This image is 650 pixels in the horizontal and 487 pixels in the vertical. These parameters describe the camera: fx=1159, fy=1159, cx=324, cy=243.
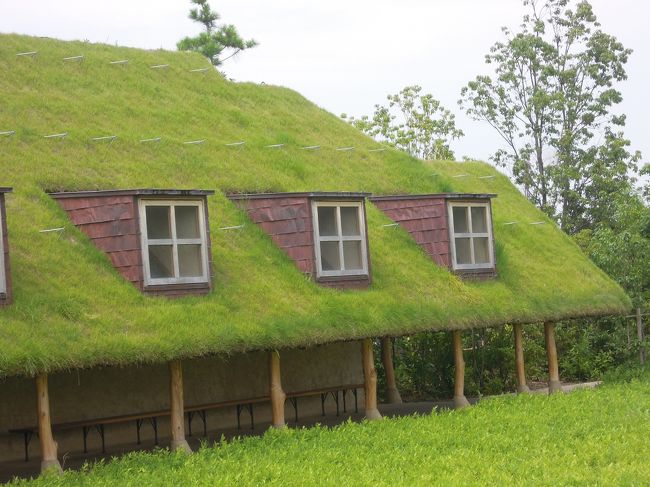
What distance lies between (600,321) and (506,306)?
354 inches

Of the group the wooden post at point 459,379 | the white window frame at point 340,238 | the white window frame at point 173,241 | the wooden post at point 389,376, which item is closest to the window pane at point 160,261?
the white window frame at point 173,241

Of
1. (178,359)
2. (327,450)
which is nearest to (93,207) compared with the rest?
(178,359)

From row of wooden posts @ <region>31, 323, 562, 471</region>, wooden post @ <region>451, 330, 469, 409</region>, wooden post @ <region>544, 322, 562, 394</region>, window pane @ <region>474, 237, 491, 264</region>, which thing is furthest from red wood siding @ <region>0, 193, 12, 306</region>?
wooden post @ <region>544, 322, 562, 394</region>

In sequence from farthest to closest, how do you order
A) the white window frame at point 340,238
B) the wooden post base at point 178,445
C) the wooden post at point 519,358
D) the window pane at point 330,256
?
the wooden post at point 519,358 → the window pane at point 330,256 → the white window frame at point 340,238 → the wooden post base at point 178,445

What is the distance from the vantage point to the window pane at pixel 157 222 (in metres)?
18.0

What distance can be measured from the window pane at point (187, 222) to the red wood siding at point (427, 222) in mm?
6047

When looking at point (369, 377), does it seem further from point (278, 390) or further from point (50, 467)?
point (50, 467)

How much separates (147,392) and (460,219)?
714 centimetres

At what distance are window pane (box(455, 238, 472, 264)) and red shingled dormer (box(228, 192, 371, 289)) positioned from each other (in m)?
3.03

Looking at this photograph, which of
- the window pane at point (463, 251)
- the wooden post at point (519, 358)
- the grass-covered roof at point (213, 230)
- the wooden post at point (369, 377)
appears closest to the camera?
the grass-covered roof at point (213, 230)

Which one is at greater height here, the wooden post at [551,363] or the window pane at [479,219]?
the window pane at [479,219]

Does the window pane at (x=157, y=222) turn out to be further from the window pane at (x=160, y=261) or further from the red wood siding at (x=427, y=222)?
the red wood siding at (x=427, y=222)

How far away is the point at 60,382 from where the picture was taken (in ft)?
62.6

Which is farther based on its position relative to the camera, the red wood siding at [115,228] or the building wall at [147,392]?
the building wall at [147,392]
